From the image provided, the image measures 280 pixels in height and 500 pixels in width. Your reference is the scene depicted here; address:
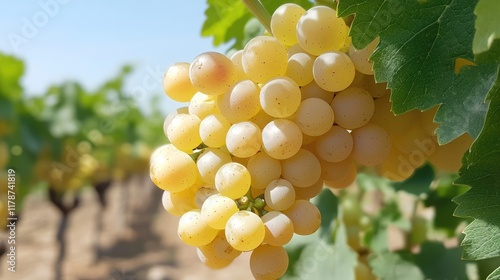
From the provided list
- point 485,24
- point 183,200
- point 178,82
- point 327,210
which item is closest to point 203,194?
point 183,200

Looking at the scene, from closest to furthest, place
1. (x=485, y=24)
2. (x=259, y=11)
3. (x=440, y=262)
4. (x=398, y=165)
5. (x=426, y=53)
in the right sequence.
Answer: (x=485, y=24) → (x=426, y=53) → (x=259, y=11) → (x=398, y=165) → (x=440, y=262)

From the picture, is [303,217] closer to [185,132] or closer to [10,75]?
[185,132]

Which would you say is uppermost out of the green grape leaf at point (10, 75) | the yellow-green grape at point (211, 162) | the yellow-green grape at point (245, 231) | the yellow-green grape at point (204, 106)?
the yellow-green grape at point (204, 106)

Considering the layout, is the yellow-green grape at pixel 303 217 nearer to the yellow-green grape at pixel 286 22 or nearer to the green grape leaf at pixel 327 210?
the yellow-green grape at pixel 286 22

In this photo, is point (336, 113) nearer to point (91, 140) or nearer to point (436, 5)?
point (436, 5)

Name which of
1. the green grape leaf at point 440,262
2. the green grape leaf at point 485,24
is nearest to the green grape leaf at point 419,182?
the green grape leaf at point 440,262

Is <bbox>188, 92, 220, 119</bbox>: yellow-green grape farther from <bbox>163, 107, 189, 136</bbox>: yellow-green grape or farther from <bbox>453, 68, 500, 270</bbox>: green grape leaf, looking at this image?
<bbox>453, 68, 500, 270</bbox>: green grape leaf
